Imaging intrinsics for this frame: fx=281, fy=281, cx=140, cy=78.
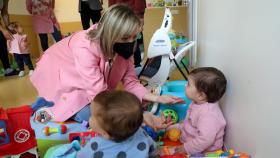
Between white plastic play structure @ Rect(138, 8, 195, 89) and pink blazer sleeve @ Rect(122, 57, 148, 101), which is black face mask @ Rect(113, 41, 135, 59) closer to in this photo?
pink blazer sleeve @ Rect(122, 57, 148, 101)

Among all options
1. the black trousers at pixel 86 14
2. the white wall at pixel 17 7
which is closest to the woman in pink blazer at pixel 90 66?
the black trousers at pixel 86 14

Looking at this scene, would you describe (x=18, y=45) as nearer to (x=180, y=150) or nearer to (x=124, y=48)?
(x=124, y=48)

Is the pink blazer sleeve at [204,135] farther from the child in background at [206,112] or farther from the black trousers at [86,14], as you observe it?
the black trousers at [86,14]

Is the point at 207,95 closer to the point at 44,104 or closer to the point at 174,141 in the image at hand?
the point at 174,141

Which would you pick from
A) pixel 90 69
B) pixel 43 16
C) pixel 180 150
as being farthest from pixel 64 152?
pixel 43 16

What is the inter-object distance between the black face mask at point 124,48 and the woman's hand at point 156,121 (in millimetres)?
310

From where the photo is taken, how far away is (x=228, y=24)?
120 cm

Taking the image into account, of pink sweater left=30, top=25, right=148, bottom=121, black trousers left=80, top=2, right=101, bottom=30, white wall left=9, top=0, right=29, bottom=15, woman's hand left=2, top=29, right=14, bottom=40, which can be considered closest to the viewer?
pink sweater left=30, top=25, right=148, bottom=121

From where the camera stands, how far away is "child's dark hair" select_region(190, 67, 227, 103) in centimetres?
120

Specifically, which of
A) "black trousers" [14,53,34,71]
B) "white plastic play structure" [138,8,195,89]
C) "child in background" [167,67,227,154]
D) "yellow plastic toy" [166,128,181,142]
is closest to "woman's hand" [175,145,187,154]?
"child in background" [167,67,227,154]

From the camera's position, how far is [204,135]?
118 centimetres

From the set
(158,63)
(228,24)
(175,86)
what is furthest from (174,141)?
(158,63)

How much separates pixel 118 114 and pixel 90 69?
0.46m

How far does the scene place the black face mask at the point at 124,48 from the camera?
1.29m
